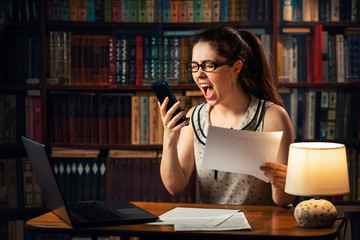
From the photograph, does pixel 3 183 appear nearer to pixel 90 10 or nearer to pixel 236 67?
pixel 90 10

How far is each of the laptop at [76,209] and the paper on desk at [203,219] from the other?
0.21 ft

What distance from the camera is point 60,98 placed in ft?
8.97

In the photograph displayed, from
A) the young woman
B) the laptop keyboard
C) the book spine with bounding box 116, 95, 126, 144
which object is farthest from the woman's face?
the book spine with bounding box 116, 95, 126, 144

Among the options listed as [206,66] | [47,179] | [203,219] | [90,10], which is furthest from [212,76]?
[90,10]

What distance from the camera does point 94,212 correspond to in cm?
145

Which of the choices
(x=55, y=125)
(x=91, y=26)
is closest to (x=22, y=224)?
(x=55, y=125)

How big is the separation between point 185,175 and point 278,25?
3.92 ft

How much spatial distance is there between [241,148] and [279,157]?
241mm

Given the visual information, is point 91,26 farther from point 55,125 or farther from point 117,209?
point 117,209

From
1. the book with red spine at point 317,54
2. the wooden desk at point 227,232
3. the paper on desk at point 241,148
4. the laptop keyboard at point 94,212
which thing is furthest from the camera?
the book with red spine at point 317,54

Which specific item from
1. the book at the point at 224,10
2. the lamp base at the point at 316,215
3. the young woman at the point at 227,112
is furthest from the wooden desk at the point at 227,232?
the book at the point at 224,10

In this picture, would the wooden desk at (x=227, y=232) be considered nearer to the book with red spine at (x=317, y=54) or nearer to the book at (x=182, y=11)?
the book with red spine at (x=317, y=54)

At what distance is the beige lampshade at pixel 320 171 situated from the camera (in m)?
1.33

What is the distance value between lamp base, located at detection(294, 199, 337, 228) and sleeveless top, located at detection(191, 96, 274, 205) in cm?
48
